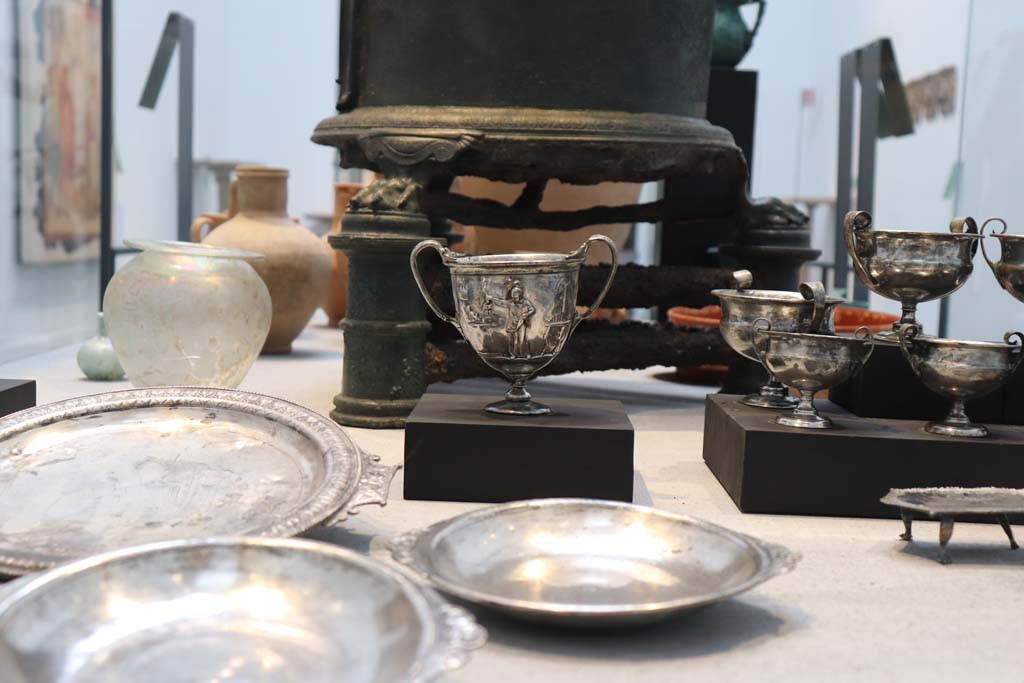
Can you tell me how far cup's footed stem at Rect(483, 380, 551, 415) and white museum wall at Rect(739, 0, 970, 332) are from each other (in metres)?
3.24

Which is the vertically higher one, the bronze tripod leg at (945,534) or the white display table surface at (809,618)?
the bronze tripod leg at (945,534)

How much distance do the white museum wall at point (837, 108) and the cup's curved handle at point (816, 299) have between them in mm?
2805

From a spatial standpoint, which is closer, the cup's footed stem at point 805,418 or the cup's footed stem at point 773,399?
the cup's footed stem at point 805,418

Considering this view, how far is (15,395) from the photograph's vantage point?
2680mm

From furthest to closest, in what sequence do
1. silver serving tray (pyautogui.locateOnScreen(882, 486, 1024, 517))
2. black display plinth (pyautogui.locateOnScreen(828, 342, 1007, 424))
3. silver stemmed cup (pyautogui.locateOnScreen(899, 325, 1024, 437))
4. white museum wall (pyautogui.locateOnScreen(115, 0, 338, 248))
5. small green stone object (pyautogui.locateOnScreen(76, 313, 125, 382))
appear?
white museum wall (pyautogui.locateOnScreen(115, 0, 338, 248))
small green stone object (pyautogui.locateOnScreen(76, 313, 125, 382))
black display plinth (pyautogui.locateOnScreen(828, 342, 1007, 424))
silver stemmed cup (pyautogui.locateOnScreen(899, 325, 1024, 437))
silver serving tray (pyautogui.locateOnScreen(882, 486, 1024, 517))

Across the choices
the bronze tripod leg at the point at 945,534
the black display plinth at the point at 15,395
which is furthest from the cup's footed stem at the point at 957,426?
the black display plinth at the point at 15,395

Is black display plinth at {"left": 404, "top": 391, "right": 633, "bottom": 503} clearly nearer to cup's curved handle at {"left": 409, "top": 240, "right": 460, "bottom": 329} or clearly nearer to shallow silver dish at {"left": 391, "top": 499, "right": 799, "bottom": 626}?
cup's curved handle at {"left": 409, "top": 240, "right": 460, "bottom": 329}

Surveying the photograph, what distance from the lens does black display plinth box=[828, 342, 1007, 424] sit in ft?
8.84

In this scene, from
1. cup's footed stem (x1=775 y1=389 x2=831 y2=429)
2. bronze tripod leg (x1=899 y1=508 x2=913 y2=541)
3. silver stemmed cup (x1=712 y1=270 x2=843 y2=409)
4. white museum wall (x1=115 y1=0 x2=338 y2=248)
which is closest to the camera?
bronze tripod leg (x1=899 y1=508 x2=913 y2=541)

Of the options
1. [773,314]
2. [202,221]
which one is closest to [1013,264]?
[773,314]

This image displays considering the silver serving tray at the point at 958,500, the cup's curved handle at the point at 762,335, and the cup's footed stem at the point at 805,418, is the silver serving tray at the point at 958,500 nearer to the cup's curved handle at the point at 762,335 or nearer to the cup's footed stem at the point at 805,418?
the cup's footed stem at the point at 805,418

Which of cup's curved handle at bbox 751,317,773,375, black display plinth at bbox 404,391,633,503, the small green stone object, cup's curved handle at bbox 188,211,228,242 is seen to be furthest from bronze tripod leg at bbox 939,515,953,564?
cup's curved handle at bbox 188,211,228,242

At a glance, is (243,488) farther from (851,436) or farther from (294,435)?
(851,436)

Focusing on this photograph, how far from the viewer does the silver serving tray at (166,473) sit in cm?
183
